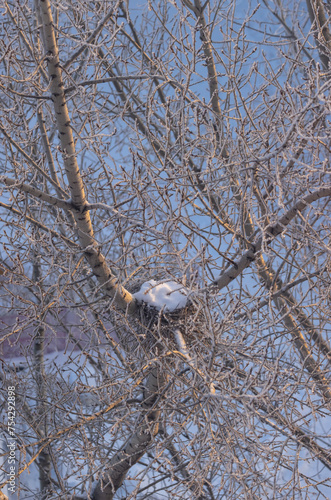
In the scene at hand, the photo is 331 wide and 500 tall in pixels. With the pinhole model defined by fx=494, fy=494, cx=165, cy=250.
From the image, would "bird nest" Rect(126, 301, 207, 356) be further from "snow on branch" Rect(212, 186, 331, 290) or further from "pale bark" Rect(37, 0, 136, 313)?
"snow on branch" Rect(212, 186, 331, 290)

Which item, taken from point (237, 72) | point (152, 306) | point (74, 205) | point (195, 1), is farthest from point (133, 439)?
point (195, 1)

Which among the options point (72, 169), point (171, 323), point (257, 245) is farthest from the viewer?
point (171, 323)

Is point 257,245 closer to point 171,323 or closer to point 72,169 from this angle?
point 171,323

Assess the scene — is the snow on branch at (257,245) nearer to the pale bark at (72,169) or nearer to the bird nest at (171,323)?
the bird nest at (171,323)

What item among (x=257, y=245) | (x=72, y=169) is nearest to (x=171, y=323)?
(x=257, y=245)

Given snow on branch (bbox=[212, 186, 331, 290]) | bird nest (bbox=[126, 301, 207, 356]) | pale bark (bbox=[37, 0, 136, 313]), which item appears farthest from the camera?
bird nest (bbox=[126, 301, 207, 356])

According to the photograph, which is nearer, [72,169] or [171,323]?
[72,169]

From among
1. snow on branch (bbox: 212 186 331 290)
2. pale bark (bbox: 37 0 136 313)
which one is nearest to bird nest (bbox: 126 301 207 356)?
pale bark (bbox: 37 0 136 313)

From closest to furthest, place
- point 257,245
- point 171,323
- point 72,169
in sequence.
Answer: point 72,169 → point 257,245 → point 171,323

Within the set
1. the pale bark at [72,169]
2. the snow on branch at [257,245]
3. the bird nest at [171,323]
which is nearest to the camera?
the pale bark at [72,169]

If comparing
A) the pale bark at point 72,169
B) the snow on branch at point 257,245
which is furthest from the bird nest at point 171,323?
the snow on branch at point 257,245

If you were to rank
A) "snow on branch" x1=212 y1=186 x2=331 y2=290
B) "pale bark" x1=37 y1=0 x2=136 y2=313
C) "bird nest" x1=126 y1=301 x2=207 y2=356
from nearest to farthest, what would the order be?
"pale bark" x1=37 y1=0 x2=136 y2=313 → "snow on branch" x1=212 y1=186 x2=331 y2=290 → "bird nest" x1=126 y1=301 x2=207 y2=356

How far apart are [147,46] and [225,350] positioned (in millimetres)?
4359

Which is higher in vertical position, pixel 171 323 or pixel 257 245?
pixel 257 245
